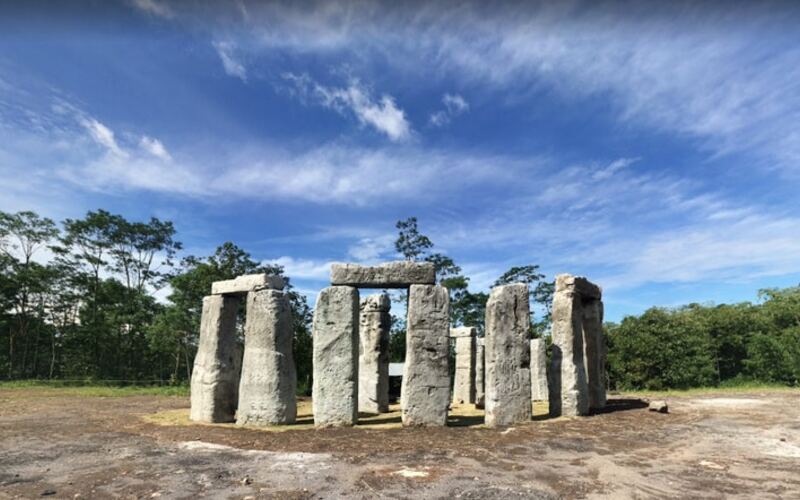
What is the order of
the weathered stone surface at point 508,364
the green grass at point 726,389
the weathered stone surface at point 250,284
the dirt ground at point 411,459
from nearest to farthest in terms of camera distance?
the dirt ground at point 411,459 < the weathered stone surface at point 508,364 < the weathered stone surface at point 250,284 < the green grass at point 726,389

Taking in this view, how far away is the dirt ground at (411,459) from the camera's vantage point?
5.61m

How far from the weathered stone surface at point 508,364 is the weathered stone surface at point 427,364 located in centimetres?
109

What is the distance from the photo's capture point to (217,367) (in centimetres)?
1102

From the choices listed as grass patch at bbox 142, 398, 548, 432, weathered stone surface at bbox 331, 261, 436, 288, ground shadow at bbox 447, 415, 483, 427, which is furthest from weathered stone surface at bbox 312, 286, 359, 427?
ground shadow at bbox 447, 415, 483, 427

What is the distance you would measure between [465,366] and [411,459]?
10.2 metres

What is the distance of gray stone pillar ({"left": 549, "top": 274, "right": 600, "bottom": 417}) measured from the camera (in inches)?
458

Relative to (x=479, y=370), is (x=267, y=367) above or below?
above

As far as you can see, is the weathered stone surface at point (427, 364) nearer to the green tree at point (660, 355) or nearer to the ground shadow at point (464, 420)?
the ground shadow at point (464, 420)

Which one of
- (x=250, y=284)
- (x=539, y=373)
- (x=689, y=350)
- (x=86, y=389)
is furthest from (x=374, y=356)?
(x=86, y=389)

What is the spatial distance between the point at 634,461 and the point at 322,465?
4.72 metres

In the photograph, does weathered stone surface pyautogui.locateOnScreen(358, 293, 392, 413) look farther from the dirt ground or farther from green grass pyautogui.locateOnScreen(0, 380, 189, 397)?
green grass pyautogui.locateOnScreen(0, 380, 189, 397)

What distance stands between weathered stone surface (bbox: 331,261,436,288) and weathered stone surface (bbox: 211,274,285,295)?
1.35 m

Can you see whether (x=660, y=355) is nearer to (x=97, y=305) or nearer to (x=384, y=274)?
(x=384, y=274)

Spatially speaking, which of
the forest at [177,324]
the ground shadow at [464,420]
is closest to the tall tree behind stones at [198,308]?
the forest at [177,324]
